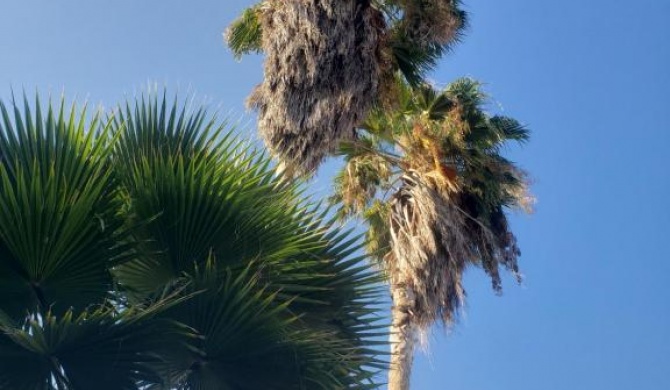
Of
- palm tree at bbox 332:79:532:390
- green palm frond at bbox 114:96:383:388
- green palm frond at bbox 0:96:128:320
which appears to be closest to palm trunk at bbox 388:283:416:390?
palm tree at bbox 332:79:532:390

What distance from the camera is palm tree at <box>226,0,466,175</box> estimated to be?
945 centimetres

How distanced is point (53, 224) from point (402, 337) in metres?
6.88

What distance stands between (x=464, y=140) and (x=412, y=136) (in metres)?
0.65

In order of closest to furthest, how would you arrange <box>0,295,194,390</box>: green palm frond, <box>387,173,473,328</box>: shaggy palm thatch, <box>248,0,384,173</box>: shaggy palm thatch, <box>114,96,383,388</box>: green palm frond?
<box>0,295,194,390</box>: green palm frond, <box>114,96,383,388</box>: green palm frond, <box>248,0,384,173</box>: shaggy palm thatch, <box>387,173,473,328</box>: shaggy palm thatch

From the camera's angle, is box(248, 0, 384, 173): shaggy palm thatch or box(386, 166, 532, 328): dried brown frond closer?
box(248, 0, 384, 173): shaggy palm thatch

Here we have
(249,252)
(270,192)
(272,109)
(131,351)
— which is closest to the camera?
(131,351)

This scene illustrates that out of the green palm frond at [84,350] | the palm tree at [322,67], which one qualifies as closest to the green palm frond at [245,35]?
the palm tree at [322,67]

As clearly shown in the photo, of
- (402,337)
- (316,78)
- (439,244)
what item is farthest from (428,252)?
(316,78)

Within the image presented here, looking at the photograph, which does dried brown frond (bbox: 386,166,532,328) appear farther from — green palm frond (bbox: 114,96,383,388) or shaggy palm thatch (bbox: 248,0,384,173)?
green palm frond (bbox: 114,96,383,388)

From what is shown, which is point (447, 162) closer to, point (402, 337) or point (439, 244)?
point (439, 244)

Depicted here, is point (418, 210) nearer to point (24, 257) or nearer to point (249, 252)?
point (249, 252)

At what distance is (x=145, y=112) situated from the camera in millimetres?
5738

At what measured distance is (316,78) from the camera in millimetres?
9492

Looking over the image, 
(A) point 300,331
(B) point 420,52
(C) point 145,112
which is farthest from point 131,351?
(B) point 420,52
